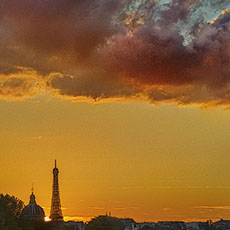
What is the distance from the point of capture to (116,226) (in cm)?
14762

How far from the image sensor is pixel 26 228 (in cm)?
10275

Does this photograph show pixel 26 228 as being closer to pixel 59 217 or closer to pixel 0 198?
pixel 0 198

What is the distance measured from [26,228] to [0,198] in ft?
21.6

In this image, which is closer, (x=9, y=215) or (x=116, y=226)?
(x=9, y=215)

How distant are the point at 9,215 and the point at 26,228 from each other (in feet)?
28.4

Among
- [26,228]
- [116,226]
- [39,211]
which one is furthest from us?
[39,211]

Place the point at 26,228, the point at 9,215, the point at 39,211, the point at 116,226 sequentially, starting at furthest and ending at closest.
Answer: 1. the point at 39,211
2. the point at 116,226
3. the point at 26,228
4. the point at 9,215

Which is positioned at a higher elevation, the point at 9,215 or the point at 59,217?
the point at 59,217

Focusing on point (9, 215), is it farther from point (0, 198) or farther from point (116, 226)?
point (116, 226)

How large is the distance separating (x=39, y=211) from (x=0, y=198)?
89.4 meters

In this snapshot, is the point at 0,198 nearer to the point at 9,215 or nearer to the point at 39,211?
the point at 9,215

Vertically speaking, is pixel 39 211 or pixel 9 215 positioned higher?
pixel 39 211

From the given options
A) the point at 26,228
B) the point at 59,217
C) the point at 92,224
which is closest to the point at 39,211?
the point at 59,217

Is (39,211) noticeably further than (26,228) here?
Yes
